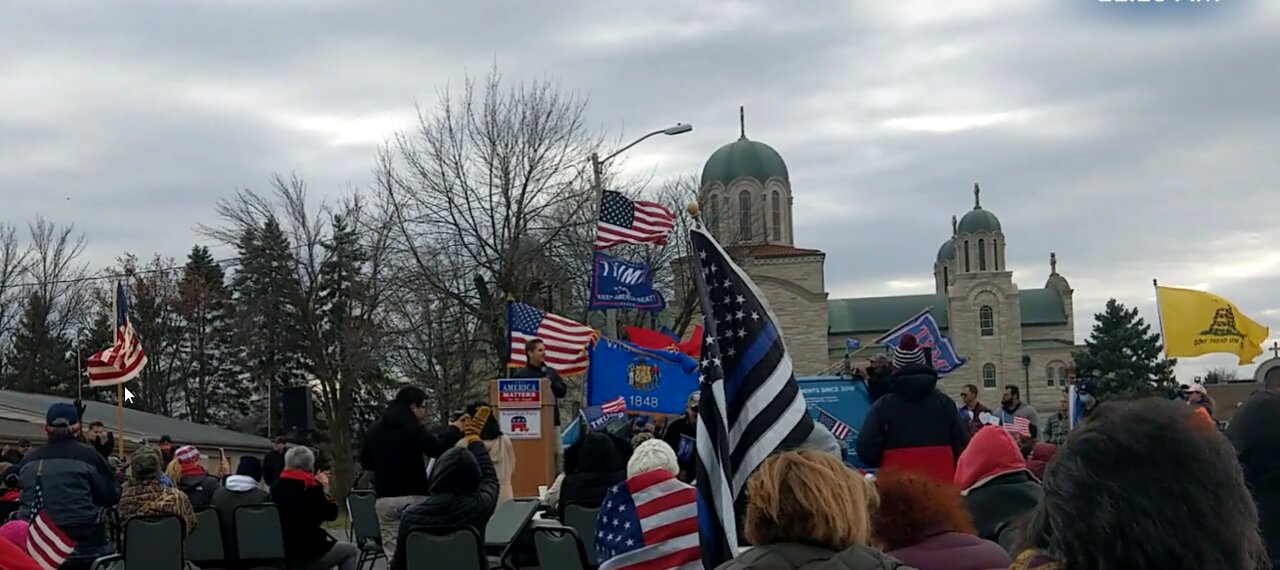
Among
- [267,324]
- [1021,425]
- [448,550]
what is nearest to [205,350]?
[267,324]

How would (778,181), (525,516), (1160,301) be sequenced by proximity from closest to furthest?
1. (525,516)
2. (1160,301)
3. (778,181)

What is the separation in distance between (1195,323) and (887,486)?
1116 centimetres

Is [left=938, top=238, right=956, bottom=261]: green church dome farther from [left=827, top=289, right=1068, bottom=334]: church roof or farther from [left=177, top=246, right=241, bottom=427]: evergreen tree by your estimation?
[left=177, top=246, right=241, bottom=427]: evergreen tree

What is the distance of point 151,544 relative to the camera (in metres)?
10.0

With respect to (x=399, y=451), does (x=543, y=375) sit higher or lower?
higher

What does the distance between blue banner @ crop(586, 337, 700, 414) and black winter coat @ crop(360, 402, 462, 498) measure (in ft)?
20.5

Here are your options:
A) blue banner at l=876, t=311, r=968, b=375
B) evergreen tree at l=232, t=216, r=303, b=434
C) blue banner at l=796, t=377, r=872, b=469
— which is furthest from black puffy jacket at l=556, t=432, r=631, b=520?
evergreen tree at l=232, t=216, r=303, b=434

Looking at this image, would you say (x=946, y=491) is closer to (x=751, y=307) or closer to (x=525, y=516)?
(x=751, y=307)

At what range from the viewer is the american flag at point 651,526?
6668mm

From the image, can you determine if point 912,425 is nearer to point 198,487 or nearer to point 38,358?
point 198,487

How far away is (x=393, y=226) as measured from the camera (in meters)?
37.8

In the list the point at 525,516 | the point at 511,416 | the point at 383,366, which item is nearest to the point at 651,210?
the point at 511,416

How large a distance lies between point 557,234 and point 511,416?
22.1 m

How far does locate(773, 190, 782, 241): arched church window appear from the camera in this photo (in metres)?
88.7
